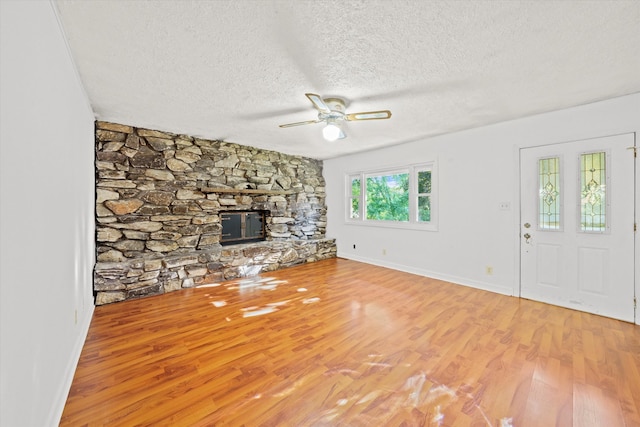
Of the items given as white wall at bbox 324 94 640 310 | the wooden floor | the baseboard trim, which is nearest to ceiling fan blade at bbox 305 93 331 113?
the wooden floor

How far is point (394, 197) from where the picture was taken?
500 cm

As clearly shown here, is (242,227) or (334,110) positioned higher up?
(334,110)

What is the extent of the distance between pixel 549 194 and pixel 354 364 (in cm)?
314

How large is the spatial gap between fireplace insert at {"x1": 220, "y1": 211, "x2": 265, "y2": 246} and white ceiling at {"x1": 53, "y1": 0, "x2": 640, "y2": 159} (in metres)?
2.05

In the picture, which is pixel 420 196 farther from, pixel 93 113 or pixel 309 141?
pixel 93 113

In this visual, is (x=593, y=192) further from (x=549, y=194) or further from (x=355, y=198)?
(x=355, y=198)

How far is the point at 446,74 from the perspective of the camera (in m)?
2.20

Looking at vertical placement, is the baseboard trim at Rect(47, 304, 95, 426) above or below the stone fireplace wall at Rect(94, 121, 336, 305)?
below

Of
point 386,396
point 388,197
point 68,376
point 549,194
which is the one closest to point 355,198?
point 388,197

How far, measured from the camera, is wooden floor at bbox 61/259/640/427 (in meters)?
1.52

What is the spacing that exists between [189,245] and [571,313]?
5.04 meters

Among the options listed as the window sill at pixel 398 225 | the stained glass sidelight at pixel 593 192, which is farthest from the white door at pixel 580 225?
the window sill at pixel 398 225

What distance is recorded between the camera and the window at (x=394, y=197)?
448 cm

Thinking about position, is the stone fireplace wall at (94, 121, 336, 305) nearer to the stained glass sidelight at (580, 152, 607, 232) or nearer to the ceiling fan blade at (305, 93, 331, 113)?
the ceiling fan blade at (305, 93, 331, 113)
